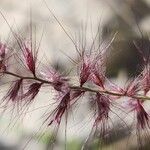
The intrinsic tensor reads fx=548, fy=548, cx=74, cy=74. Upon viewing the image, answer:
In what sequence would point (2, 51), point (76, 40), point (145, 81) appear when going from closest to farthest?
point (2, 51) < point (145, 81) < point (76, 40)

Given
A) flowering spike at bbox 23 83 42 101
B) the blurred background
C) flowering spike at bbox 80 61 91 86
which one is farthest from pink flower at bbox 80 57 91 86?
the blurred background

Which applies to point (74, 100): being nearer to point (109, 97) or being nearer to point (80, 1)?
point (109, 97)

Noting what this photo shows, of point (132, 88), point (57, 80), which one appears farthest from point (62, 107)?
point (132, 88)

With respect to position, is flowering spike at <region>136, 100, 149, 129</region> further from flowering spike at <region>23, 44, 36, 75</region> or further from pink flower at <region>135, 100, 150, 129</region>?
flowering spike at <region>23, 44, 36, 75</region>

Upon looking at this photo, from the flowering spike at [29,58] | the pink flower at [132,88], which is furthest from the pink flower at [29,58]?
the pink flower at [132,88]

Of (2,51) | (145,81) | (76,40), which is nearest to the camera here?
(2,51)

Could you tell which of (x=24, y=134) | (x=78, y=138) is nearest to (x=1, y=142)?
(x=24, y=134)

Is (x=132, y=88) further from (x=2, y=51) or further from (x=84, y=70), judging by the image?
(x=2, y=51)

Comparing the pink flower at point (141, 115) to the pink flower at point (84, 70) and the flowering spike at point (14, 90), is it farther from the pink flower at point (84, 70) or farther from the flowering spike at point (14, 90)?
the flowering spike at point (14, 90)
